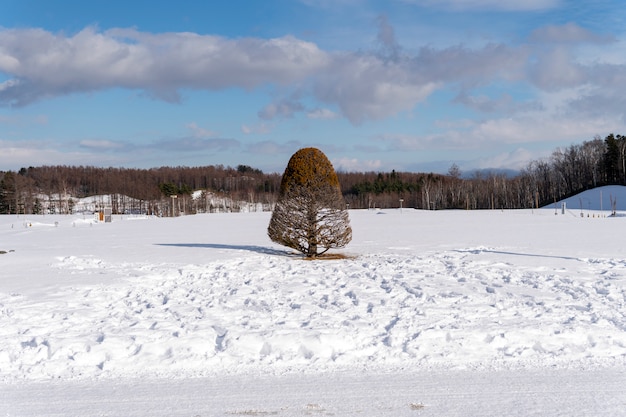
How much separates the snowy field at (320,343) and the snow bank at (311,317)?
0.03 meters

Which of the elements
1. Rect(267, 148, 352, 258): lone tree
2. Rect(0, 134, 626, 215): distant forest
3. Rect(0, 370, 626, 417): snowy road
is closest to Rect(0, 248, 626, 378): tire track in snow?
Rect(0, 370, 626, 417): snowy road

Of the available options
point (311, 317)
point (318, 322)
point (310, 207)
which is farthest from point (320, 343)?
point (310, 207)

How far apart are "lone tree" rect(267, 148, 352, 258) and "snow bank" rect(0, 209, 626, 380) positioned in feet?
5.61

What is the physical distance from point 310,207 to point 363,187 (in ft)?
382

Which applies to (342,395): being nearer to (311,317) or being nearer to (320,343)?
(320,343)

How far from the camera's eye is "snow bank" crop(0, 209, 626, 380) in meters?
6.30

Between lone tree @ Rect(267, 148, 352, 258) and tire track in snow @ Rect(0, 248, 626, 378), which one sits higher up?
lone tree @ Rect(267, 148, 352, 258)

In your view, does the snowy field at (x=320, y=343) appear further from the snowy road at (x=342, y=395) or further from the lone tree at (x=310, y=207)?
the lone tree at (x=310, y=207)

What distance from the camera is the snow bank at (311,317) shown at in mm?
6305

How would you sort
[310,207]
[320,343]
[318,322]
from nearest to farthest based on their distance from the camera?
[320,343] < [318,322] < [310,207]

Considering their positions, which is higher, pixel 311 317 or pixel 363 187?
pixel 363 187

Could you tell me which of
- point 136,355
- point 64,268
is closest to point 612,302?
point 136,355

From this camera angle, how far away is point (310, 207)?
15820 mm

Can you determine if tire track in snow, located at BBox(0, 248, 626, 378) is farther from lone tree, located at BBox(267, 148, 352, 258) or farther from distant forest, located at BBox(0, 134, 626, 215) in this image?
distant forest, located at BBox(0, 134, 626, 215)
